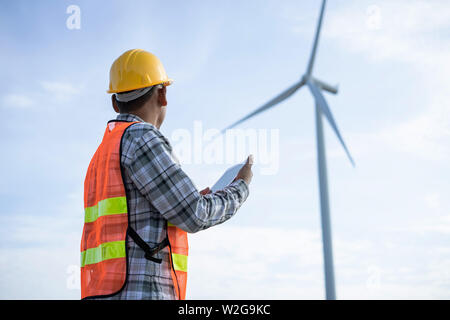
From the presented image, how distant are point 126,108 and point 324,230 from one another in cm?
2057

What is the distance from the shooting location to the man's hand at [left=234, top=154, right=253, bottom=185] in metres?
4.54

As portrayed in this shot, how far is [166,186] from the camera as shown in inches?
154

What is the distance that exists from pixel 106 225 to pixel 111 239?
4.7 inches

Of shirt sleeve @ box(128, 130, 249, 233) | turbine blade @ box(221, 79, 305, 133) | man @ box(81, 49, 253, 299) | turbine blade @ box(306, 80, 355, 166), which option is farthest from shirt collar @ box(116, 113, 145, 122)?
turbine blade @ box(221, 79, 305, 133)

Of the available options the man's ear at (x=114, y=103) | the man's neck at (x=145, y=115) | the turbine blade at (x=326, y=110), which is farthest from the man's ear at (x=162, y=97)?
the turbine blade at (x=326, y=110)

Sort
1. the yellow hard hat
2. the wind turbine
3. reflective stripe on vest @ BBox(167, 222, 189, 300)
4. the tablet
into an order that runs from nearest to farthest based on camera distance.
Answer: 1. reflective stripe on vest @ BBox(167, 222, 189, 300)
2. the yellow hard hat
3. the tablet
4. the wind turbine

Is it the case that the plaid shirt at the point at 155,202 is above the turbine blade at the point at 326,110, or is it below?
below

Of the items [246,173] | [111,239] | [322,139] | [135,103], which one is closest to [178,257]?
[111,239]

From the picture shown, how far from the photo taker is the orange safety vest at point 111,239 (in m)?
3.82

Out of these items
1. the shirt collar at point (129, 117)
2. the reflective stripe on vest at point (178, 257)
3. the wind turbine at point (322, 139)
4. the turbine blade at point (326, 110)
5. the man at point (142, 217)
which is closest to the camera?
the man at point (142, 217)

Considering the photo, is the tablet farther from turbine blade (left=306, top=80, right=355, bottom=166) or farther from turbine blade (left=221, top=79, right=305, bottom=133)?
turbine blade (left=221, top=79, right=305, bottom=133)

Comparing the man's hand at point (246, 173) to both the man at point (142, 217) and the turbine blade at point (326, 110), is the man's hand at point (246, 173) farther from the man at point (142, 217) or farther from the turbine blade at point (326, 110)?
the turbine blade at point (326, 110)
